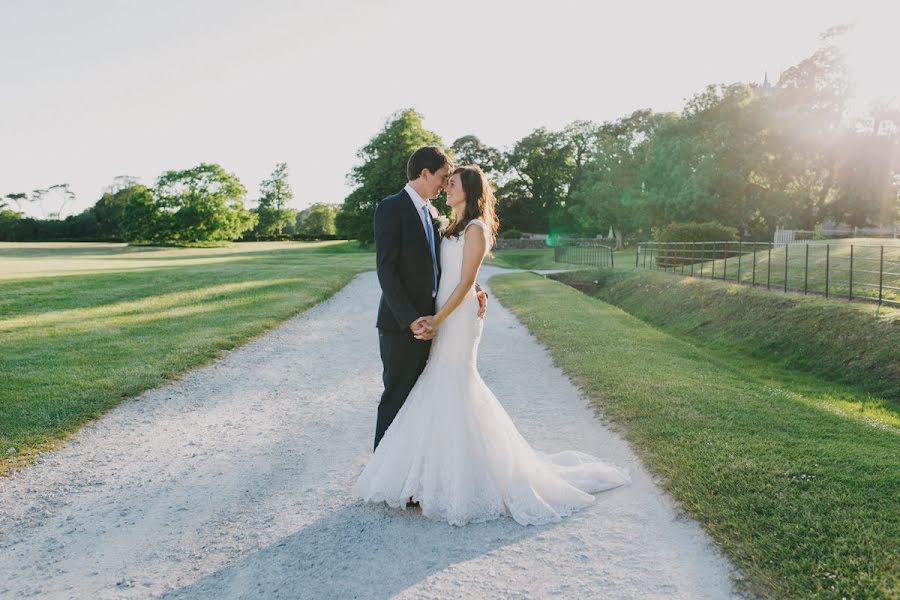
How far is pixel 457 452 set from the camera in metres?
4.09

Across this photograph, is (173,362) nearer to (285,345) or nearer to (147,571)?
(285,345)

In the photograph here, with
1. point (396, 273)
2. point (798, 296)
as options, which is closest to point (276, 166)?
point (798, 296)

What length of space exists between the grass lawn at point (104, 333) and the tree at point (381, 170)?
29329mm

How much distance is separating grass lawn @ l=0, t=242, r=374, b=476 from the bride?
10.4 feet

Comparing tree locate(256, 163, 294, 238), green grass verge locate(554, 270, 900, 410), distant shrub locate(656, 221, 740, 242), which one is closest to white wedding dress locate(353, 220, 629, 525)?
green grass verge locate(554, 270, 900, 410)

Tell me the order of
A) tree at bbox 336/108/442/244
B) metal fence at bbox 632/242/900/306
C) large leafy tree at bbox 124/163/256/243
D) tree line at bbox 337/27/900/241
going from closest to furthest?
metal fence at bbox 632/242/900/306, tree line at bbox 337/27/900/241, tree at bbox 336/108/442/244, large leafy tree at bbox 124/163/256/243

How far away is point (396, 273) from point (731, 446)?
3.08 meters

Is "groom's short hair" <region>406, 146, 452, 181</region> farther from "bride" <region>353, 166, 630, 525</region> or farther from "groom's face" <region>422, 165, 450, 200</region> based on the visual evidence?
"bride" <region>353, 166, 630, 525</region>

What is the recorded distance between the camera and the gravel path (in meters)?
3.23

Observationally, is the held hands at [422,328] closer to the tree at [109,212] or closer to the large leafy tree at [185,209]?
the large leafy tree at [185,209]

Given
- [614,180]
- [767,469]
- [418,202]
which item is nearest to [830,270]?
[767,469]

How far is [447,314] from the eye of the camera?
415cm

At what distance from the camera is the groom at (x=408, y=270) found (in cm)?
407

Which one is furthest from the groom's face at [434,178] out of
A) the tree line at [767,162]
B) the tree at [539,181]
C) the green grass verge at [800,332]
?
the tree at [539,181]
